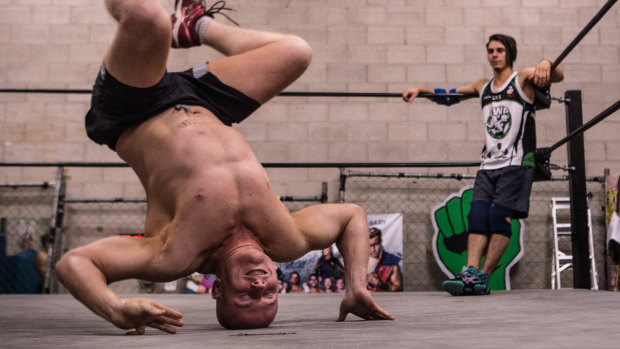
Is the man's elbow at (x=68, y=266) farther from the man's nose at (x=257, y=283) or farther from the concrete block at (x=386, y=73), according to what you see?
the concrete block at (x=386, y=73)

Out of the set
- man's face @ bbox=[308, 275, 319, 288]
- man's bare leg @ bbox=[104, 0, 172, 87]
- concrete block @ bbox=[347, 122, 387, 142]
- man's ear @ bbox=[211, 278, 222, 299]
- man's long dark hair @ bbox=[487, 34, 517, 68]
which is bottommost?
man's face @ bbox=[308, 275, 319, 288]

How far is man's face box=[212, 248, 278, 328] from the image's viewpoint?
3.70ft

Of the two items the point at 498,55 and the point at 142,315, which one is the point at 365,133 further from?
the point at 142,315

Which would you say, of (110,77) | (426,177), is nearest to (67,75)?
(426,177)

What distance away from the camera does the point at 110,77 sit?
1.29 meters

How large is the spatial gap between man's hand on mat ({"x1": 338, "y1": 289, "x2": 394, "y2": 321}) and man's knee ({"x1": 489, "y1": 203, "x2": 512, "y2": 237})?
1.14m

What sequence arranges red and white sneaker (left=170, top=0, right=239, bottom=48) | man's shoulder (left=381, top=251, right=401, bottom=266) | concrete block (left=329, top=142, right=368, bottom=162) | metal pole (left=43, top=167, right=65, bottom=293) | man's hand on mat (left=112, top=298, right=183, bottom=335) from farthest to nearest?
1. concrete block (left=329, top=142, right=368, bottom=162)
2. man's shoulder (left=381, top=251, right=401, bottom=266)
3. metal pole (left=43, top=167, right=65, bottom=293)
4. red and white sneaker (left=170, top=0, right=239, bottom=48)
5. man's hand on mat (left=112, top=298, right=183, bottom=335)

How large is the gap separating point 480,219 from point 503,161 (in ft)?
0.84

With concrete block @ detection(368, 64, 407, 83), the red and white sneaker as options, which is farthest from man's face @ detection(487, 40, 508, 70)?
concrete block @ detection(368, 64, 407, 83)

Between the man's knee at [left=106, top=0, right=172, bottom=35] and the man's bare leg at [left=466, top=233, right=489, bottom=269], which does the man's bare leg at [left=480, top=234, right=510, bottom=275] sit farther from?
the man's knee at [left=106, top=0, right=172, bottom=35]

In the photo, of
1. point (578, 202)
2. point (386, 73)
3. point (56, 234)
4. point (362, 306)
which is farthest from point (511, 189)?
point (56, 234)

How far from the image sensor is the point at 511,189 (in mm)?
2268

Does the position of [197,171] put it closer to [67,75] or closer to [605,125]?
[67,75]

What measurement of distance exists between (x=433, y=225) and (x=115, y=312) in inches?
141
